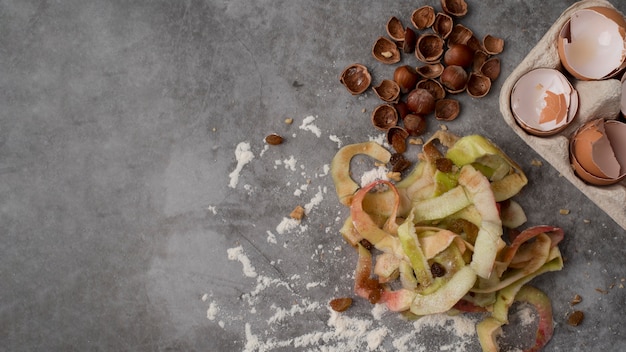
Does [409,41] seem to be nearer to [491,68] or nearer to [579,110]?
[491,68]

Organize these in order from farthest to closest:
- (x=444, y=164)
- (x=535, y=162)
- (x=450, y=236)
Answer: (x=535, y=162)
(x=444, y=164)
(x=450, y=236)

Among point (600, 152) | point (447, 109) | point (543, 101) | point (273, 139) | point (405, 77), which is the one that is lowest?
point (600, 152)

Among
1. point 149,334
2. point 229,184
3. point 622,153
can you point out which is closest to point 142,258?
point 149,334

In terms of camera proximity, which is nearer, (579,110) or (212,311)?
(579,110)

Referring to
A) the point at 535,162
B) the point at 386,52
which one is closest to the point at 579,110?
the point at 535,162

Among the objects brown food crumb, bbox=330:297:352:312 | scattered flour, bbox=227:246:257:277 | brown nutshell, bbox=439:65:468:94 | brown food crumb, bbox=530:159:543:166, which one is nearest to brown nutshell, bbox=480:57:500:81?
brown nutshell, bbox=439:65:468:94

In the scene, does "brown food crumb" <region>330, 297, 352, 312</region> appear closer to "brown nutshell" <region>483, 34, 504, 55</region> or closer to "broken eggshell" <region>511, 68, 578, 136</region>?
"broken eggshell" <region>511, 68, 578, 136</region>

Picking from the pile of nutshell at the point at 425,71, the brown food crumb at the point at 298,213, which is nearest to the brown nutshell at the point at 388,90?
the pile of nutshell at the point at 425,71

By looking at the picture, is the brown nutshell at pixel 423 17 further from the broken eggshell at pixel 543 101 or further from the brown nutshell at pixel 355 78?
the broken eggshell at pixel 543 101

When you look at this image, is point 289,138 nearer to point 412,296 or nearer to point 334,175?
point 334,175
